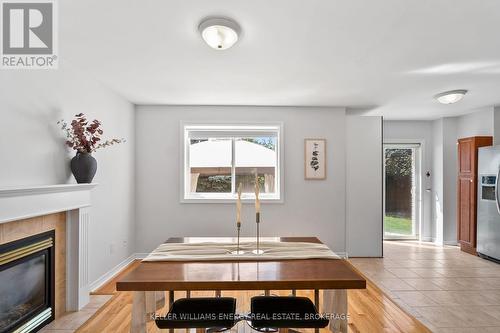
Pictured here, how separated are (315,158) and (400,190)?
2.52 metres

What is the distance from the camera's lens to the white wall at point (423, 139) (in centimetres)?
595

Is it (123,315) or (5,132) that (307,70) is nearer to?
(5,132)

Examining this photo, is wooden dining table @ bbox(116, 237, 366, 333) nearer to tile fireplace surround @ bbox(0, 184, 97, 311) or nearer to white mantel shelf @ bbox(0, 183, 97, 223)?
white mantel shelf @ bbox(0, 183, 97, 223)

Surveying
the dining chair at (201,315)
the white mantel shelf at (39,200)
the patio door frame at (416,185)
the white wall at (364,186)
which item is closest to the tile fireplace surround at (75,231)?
the white mantel shelf at (39,200)

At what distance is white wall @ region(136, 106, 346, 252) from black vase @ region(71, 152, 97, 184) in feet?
5.73

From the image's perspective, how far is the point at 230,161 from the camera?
4.87 m

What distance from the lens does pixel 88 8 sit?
75.0 inches

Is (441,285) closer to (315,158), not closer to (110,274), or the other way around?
(315,158)

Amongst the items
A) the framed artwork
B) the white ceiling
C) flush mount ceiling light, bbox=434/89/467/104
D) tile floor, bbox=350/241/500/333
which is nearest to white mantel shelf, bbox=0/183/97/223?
the white ceiling

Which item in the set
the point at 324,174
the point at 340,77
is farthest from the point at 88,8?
the point at 324,174

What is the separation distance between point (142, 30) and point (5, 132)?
1197 millimetres

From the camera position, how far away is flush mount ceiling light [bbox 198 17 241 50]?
6.66ft

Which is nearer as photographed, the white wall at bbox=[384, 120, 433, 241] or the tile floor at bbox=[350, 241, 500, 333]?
the tile floor at bbox=[350, 241, 500, 333]

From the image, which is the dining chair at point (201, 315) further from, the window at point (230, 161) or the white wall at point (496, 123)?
the white wall at point (496, 123)
